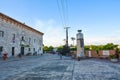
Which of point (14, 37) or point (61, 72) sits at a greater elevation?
point (14, 37)

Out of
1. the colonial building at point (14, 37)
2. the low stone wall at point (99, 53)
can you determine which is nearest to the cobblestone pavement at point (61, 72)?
the low stone wall at point (99, 53)

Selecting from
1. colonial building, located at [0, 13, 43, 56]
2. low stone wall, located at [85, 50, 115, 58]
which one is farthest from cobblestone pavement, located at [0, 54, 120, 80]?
colonial building, located at [0, 13, 43, 56]

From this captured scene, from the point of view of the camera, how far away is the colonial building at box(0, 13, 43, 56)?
27453mm

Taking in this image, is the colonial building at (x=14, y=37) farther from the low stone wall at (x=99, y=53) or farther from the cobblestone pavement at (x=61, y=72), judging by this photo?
the cobblestone pavement at (x=61, y=72)

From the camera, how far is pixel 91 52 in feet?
95.8

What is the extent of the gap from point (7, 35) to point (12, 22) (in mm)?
3760

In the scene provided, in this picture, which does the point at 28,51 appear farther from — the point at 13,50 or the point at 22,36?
the point at 13,50

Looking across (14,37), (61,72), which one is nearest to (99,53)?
(14,37)

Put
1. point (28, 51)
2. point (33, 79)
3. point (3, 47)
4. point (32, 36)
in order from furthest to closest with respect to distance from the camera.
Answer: point (32, 36) < point (28, 51) < point (3, 47) < point (33, 79)

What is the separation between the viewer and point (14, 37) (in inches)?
1260

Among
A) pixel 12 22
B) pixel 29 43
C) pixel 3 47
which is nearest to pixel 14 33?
pixel 12 22

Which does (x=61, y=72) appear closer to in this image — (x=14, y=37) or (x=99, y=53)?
(x=99, y=53)

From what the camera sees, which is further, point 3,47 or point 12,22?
point 12,22

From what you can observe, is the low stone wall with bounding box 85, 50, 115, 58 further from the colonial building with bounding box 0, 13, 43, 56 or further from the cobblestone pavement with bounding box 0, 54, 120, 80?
the cobblestone pavement with bounding box 0, 54, 120, 80
